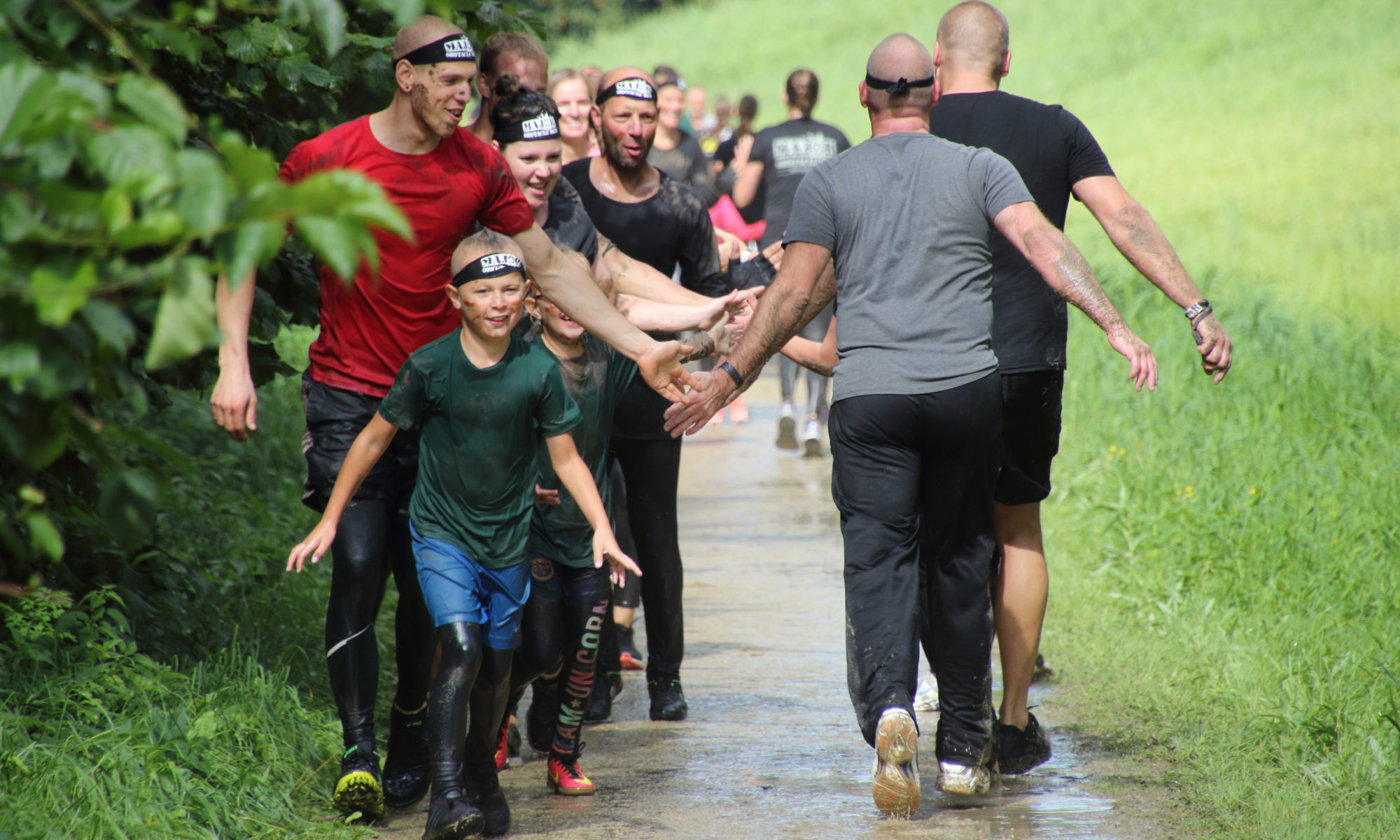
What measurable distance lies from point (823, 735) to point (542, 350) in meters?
1.70

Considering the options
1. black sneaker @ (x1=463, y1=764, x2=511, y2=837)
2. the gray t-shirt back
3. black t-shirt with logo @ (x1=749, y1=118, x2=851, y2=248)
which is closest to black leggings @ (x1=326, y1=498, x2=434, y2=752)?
black sneaker @ (x1=463, y1=764, x2=511, y2=837)

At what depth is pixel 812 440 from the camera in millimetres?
10781

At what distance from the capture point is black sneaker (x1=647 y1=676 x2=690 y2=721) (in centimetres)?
514

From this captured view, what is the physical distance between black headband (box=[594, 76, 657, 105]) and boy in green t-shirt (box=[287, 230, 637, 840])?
57.2 inches

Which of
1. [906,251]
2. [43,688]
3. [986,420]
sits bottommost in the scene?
[43,688]

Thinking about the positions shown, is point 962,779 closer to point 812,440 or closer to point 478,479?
point 478,479

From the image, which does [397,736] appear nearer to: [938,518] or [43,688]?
[43,688]

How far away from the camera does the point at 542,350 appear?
4270 mm

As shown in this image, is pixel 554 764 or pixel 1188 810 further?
pixel 554 764

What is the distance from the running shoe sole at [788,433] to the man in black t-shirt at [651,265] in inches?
214

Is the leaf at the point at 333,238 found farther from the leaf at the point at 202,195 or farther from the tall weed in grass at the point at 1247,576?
the tall weed in grass at the point at 1247,576

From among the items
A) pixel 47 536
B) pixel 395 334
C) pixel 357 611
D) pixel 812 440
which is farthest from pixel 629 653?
pixel 812 440

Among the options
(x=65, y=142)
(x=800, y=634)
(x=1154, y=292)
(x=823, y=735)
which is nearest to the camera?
(x=65, y=142)

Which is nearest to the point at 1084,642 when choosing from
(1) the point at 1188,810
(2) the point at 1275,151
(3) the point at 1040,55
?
(1) the point at 1188,810
